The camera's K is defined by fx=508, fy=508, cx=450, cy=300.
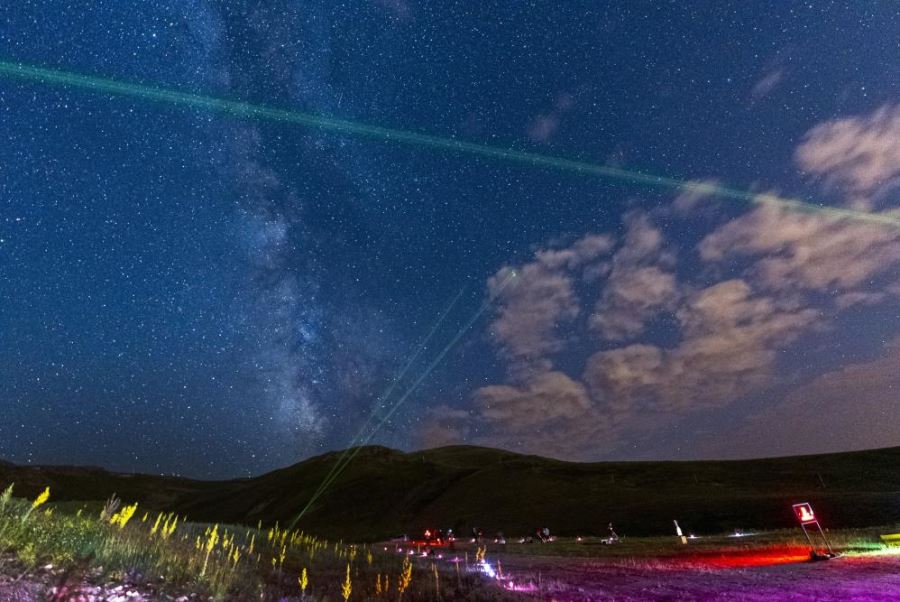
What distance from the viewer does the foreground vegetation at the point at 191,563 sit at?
242 inches

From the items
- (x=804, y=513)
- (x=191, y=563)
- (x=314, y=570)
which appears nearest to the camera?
(x=191, y=563)

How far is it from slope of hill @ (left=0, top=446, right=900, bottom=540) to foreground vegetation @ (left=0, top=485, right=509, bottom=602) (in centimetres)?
4518

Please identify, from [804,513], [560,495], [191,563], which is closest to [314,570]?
[191,563]

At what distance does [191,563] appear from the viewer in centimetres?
780

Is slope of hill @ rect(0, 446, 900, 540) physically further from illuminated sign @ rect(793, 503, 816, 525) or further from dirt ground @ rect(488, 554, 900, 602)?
dirt ground @ rect(488, 554, 900, 602)

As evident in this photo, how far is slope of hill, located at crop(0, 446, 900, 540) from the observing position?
5178 centimetres

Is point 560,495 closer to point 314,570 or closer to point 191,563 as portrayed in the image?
point 314,570

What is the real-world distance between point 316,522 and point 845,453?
104 meters

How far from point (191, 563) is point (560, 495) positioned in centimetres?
7932

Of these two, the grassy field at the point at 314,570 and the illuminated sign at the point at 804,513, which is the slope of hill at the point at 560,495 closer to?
the illuminated sign at the point at 804,513

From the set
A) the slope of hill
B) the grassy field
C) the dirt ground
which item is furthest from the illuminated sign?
the slope of hill

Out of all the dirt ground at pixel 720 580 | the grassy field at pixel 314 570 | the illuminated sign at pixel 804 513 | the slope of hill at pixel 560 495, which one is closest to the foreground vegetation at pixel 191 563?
the grassy field at pixel 314 570

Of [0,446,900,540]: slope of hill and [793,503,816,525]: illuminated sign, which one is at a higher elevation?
[0,446,900,540]: slope of hill

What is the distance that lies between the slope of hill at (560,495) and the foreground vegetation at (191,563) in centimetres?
4518
